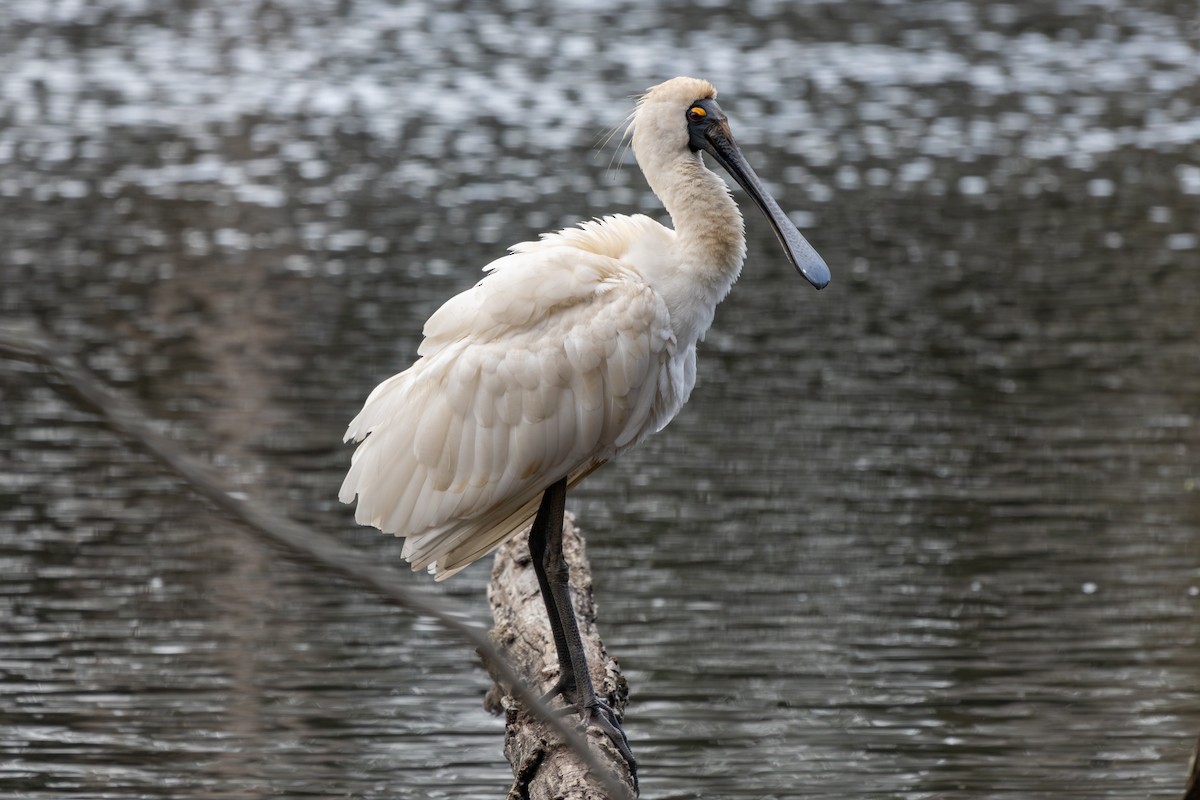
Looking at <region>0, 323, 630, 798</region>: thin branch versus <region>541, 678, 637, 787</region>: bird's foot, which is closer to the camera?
<region>0, 323, 630, 798</region>: thin branch

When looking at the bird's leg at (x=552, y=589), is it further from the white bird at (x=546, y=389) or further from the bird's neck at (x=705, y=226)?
the bird's neck at (x=705, y=226)

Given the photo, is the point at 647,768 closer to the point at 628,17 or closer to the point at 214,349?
the point at 214,349

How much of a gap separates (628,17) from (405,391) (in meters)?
30.9

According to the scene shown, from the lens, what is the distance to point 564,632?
22.6 ft

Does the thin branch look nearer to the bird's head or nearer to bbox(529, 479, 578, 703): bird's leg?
bbox(529, 479, 578, 703): bird's leg

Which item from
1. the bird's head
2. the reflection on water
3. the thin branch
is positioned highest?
the thin branch

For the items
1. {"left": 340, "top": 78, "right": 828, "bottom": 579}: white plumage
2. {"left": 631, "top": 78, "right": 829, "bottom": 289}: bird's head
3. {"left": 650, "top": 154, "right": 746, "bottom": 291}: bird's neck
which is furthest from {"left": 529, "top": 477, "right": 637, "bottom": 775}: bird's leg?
{"left": 631, "top": 78, "right": 829, "bottom": 289}: bird's head

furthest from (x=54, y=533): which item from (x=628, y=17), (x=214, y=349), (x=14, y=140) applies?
(x=628, y=17)

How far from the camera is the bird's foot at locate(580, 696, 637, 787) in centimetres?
670

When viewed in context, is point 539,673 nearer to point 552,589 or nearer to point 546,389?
point 552,589

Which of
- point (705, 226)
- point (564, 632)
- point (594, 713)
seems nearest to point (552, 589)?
point (564, 632)

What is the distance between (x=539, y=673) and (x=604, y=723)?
2.01 ft

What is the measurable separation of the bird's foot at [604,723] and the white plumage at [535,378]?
860 mm

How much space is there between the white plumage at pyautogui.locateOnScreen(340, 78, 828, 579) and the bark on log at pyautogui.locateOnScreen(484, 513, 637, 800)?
687 millimetres
